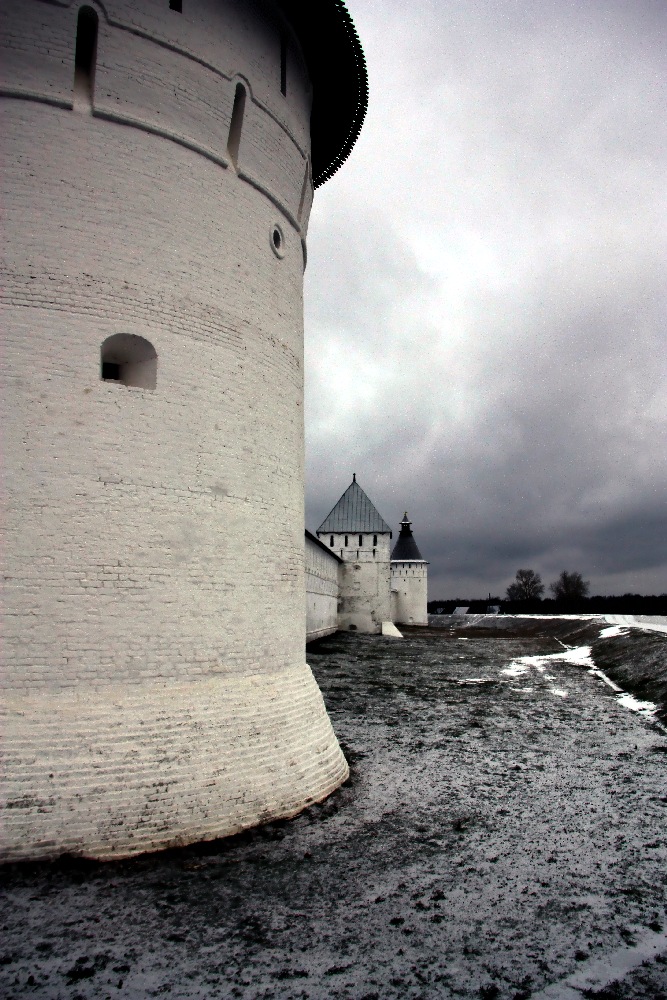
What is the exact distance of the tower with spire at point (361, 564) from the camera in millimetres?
38656

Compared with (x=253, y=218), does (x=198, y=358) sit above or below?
below

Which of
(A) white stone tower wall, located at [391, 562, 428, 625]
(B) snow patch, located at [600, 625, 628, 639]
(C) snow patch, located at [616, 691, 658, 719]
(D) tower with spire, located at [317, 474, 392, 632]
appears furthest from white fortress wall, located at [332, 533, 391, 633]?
(C) snow patch, located at [616, 691, 658, 719]

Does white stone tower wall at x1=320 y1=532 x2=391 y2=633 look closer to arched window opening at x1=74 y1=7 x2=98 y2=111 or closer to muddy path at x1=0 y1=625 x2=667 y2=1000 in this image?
muddy path at x1=0 y1=625 x2=667 y2=1000

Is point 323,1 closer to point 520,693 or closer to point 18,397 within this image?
point 18,397

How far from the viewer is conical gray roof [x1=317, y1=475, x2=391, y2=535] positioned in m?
39.8

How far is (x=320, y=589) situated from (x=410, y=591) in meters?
24.6

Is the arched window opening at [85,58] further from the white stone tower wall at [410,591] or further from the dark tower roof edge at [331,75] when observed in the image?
the white stone tower wall at [410,591]

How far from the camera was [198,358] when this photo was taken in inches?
286

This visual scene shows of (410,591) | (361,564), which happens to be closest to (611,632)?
(361,564)

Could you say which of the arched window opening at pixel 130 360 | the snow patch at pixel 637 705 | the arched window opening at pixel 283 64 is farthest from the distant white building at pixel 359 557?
the arched window opening at pixel 130 360

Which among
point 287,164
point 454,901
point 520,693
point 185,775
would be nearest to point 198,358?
point 287,164

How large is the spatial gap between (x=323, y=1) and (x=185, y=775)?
32.0 ft

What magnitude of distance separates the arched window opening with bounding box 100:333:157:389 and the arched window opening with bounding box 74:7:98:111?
247 cm

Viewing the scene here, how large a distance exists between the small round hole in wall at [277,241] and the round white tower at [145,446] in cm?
22
